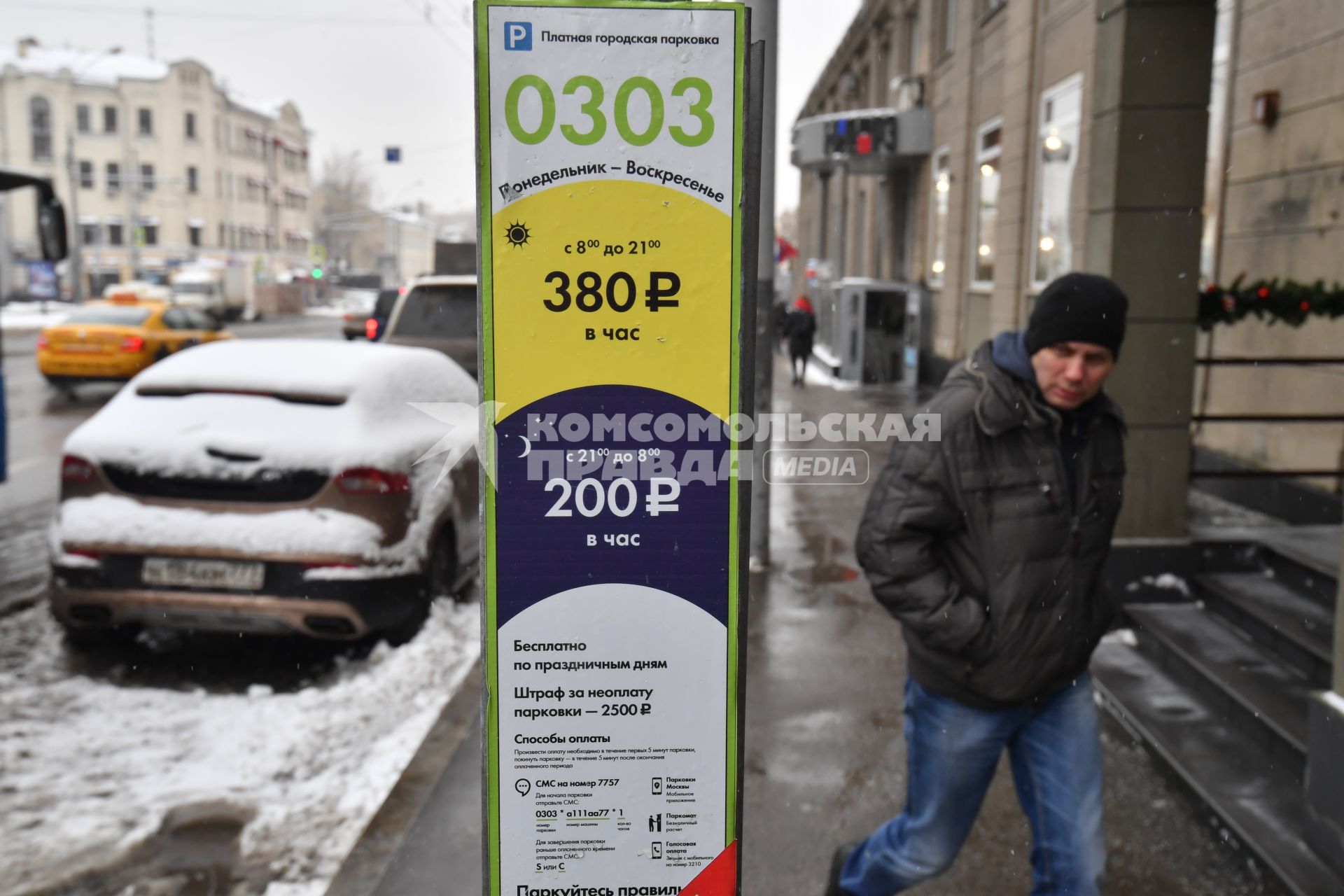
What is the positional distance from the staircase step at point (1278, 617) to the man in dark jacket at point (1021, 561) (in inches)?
85.8

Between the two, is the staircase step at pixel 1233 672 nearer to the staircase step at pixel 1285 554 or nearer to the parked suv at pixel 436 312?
the staircase step at pixel 1285 554

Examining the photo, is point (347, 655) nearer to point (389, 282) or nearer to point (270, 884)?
point (270, 884)

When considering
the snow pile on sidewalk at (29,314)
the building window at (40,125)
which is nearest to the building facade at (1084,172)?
the snow pile on sidewalk at (29,314)

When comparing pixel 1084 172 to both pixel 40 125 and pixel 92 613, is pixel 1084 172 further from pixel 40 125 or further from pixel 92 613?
pixel 40 125

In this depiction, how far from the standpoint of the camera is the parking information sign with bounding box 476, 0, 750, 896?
68.2 inches

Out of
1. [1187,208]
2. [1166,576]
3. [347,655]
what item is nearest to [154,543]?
[347,655]

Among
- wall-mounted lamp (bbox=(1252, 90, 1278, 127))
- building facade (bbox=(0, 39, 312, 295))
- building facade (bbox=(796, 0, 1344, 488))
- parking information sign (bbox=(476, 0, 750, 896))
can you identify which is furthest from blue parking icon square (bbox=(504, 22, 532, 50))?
building facade (bbox=(0, 39, 312, 295))

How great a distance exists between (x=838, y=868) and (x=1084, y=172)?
8319 mm

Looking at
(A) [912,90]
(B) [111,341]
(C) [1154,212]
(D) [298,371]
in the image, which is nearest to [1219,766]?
(C) [1154,212]

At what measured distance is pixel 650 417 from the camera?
5.90 ft

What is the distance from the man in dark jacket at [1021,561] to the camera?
2631mm

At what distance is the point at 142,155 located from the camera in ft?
188

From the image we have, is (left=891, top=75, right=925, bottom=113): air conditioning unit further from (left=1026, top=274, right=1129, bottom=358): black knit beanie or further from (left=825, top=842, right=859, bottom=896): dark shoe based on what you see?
(left=825, top=842, right=859, bottom=896): dark shoe
